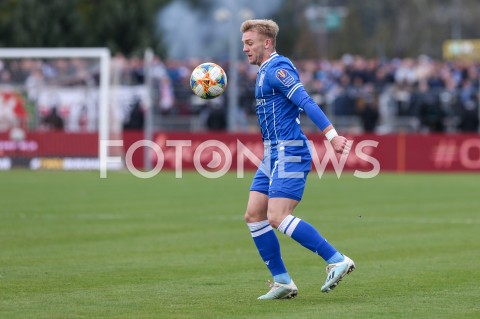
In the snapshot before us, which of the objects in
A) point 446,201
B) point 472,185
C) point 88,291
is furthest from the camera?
point 472,185

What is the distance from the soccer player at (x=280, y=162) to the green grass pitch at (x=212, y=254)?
365mm

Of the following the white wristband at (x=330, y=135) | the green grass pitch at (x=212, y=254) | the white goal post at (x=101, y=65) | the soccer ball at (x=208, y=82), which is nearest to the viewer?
the green grass pitch at (x=212, y=254)

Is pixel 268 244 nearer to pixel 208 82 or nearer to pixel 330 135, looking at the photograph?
pixel 330 135

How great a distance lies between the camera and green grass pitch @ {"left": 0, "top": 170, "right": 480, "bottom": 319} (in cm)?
930

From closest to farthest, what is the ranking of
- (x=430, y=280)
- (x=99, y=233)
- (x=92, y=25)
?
(x=430, y=280) → (x=99, y=233) → (x=92, y=25)

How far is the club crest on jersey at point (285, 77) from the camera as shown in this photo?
9.68 metres

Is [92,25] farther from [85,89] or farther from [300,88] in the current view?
[300,88]

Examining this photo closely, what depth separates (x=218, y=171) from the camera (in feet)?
102

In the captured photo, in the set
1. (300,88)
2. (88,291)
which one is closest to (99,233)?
(88,291)

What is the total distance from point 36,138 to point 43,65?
2210mm

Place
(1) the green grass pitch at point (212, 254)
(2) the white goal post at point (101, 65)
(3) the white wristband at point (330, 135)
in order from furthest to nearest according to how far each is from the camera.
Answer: (2) the white goal post at point (101, 65)
(3) the white wristband at point (330, 135)
(1) the green grass pitch at point (212, 254)
